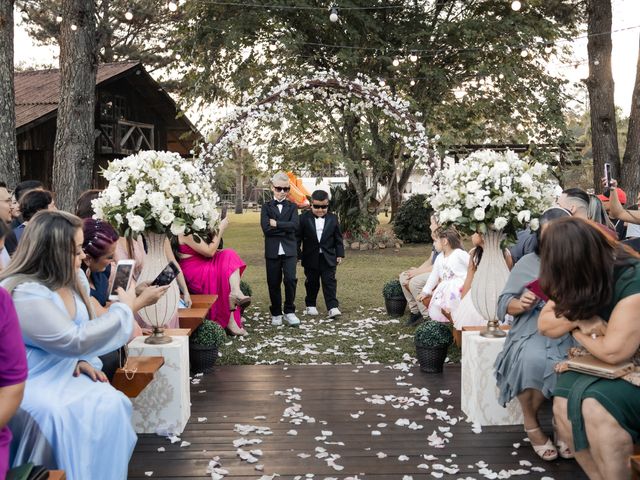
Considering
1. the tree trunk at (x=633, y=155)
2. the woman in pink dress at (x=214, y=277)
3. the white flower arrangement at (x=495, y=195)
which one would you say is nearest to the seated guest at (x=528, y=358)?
the white flower arrangement at (x=495, y=195)

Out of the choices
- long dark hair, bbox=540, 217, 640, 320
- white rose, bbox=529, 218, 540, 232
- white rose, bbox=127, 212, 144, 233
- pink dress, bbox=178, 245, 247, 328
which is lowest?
pink dress, bbox=178, 245, 247, 328

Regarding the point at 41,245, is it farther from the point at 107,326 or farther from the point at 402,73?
the point at 402,73

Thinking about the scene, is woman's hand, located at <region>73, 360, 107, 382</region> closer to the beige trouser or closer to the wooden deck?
the wooden deck

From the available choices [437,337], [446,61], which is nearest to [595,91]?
[446,61]

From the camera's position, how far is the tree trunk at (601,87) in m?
14.0

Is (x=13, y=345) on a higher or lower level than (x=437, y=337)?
higher

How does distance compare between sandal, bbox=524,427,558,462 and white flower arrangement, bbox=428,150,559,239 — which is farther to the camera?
white flower arrangement, bbox=428,150,559,239

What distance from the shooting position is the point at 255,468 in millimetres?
4184

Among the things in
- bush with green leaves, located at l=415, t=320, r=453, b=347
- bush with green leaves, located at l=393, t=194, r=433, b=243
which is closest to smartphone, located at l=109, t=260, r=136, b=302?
bush with green leaves, located at l=415, t=320, r=453, b=347

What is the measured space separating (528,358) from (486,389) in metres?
0.74

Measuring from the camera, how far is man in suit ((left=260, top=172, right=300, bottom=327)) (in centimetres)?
902

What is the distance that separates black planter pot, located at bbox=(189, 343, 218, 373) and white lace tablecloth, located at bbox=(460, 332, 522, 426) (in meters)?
2.66

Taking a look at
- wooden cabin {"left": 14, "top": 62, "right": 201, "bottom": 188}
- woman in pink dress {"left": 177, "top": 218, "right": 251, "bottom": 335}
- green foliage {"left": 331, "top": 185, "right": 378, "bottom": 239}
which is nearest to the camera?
woman in pink dress {"left": 177, "top": 218, "right": 251, "bottom": 335}

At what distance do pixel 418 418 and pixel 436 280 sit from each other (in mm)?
2751
